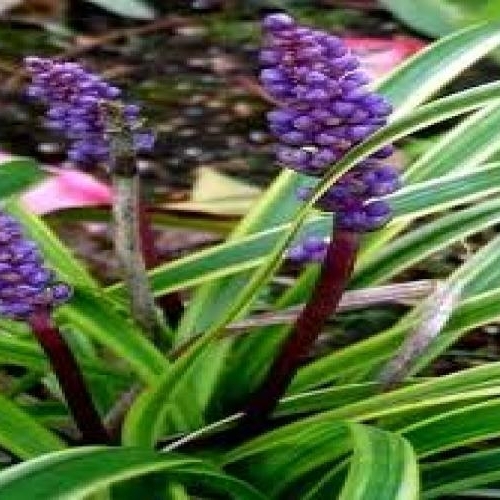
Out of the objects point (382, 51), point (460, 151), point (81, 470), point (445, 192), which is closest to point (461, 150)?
point (460, 151)

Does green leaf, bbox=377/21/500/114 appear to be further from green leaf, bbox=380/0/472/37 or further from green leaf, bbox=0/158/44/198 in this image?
green leaf, bbox=380/0/472/37

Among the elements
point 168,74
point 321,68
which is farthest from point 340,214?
point 168,74

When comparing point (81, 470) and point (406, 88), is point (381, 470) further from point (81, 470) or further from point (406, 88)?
point (406, 88)

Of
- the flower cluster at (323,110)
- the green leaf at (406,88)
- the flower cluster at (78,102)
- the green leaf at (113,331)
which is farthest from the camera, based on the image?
the green leaf at (406,88)

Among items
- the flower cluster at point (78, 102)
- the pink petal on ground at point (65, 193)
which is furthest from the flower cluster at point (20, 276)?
the pink petal on ground at point (65, 193)

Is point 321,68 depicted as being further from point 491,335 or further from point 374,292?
point 491,335

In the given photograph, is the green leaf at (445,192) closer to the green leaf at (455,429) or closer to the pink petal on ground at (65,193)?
the green leaf at (455,429)
